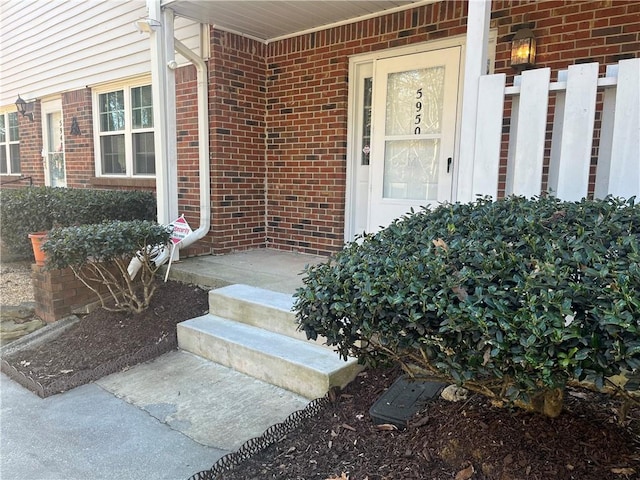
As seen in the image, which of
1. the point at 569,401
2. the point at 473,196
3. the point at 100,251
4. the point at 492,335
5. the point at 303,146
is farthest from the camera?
the point at 303,146

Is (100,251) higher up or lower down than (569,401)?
higher up

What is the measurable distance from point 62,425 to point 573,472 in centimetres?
252

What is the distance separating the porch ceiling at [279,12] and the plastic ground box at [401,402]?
138 inches

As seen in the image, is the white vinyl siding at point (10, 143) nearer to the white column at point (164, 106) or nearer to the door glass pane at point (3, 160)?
the door glass pane at point (3, 160)

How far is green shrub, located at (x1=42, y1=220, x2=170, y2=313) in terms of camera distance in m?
3.44

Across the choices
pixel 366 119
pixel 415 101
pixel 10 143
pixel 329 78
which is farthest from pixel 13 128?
pixel 415 101

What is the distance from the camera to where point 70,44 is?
7215 mm

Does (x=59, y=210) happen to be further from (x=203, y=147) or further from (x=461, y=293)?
(x=461, y=293)

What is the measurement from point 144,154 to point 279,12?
3.00 metres

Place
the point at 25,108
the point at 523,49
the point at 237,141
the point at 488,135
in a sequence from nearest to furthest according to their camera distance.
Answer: the point at 488,135 < the point at 523,49 < the point at 237,141 < the point at 25,108

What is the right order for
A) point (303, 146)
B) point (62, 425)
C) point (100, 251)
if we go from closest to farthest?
point (62, 425) → point (100, 251) → point (303, 146)

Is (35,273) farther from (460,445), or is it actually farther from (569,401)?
(569,401)

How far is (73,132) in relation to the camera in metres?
7.29

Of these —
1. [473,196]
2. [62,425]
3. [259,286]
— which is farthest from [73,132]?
[473,196]
